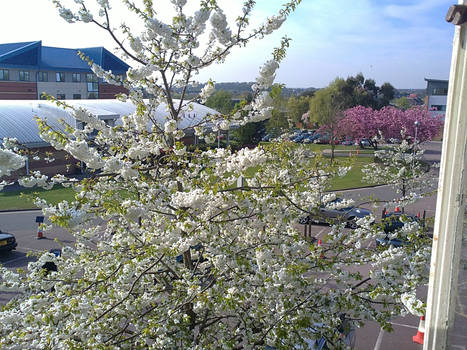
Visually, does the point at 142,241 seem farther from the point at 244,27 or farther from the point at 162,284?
the point at 244,27

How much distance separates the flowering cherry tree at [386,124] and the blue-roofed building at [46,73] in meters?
30.5

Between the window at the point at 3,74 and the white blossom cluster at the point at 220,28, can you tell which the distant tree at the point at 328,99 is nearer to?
the window at the point at 3,74

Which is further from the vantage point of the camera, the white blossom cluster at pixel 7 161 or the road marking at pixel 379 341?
the road marking at pixel 379 341

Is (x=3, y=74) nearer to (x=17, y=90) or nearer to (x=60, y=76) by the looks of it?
(x=17, y=90)

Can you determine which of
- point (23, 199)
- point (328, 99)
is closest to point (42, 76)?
point (328, 99)

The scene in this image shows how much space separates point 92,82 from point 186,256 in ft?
190

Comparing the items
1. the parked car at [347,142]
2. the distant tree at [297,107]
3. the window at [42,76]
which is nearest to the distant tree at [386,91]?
the parked car at [347,142]

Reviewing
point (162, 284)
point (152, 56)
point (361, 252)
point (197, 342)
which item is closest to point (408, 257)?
point (361, 252)

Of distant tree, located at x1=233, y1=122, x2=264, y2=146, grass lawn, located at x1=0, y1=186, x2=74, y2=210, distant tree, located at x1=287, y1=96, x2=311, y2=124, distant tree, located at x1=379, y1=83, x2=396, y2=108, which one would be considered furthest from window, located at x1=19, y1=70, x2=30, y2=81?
distant tree, located at x1=379, y1=83, x2=396, y2=108

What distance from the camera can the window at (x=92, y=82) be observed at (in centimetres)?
5747

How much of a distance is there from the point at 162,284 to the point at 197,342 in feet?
3.78

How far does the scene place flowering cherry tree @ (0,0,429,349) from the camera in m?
4.43

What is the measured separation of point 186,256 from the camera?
572 cm

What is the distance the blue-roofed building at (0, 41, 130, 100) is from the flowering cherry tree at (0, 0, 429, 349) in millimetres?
45284
